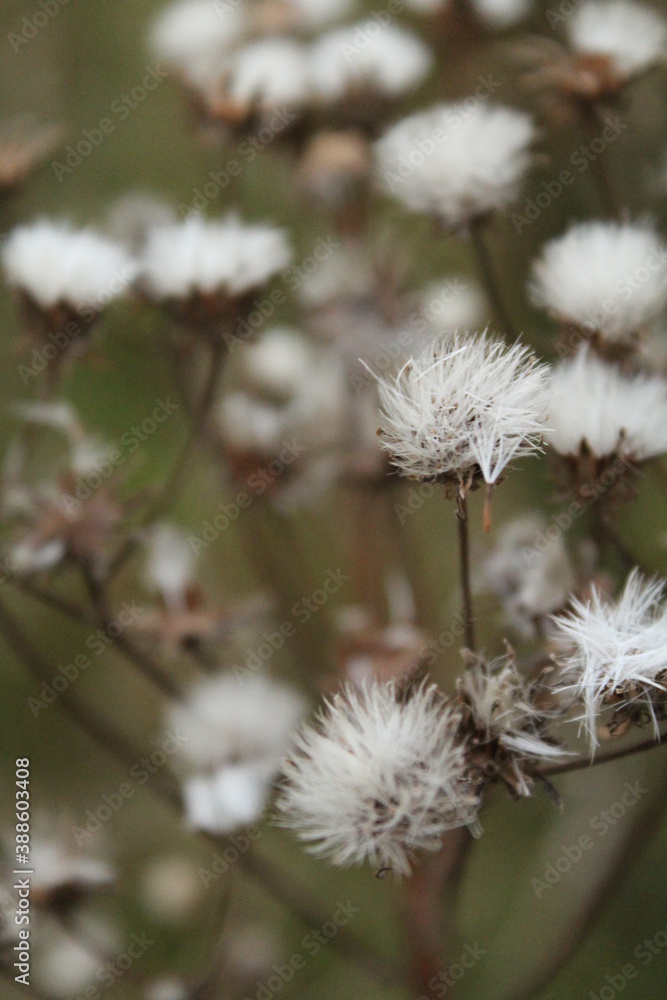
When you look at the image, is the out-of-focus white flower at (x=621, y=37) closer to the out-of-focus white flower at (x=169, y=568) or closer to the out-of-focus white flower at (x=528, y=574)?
the out-of-focus white flower at (x=528, y=574)

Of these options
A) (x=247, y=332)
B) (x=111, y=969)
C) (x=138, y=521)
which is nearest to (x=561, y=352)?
(x=247, y=332)

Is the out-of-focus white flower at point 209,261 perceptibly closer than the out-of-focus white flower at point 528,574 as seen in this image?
No

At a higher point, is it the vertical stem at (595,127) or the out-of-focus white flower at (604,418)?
the vertical stem at (595,127)

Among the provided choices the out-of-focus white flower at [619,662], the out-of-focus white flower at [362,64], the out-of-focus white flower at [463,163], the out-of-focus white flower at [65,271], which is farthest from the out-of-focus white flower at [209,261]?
the out-of-focus white flower at [619,662]

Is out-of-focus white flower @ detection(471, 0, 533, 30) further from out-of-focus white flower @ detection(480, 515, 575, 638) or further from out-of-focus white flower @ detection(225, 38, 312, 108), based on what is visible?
out-of-focus white flower @ detection(480, 515, 575, 638)

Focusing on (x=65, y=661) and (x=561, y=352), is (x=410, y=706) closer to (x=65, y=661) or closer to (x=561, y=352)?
(x=561, y=352)

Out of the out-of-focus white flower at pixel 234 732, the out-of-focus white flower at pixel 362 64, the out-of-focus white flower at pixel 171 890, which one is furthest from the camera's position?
the out-of-focus white flower at pixel 171 890
